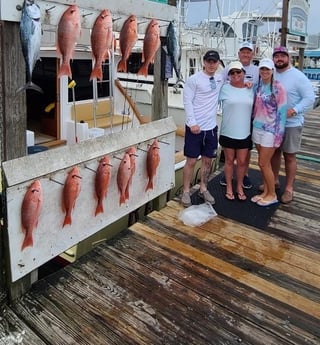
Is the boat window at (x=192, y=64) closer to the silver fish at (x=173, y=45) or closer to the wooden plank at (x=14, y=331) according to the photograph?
the silver fish at (x=173, y=45)

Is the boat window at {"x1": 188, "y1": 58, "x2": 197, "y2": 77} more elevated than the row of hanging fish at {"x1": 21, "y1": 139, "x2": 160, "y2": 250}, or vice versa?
the boat window at {"x1": 188, "y1": 58, "x2": 197, "y2": 77}

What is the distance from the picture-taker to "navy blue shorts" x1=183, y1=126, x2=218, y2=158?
3.64m

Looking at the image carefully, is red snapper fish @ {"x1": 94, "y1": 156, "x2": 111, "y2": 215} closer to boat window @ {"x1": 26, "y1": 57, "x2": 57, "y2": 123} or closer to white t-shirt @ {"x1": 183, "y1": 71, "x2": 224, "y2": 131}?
white t-shirt @ {"x1": 183, "y1": 71, "x2": 224, "y2": 131}

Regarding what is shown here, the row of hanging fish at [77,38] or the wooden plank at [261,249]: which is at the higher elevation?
the row of hanging fish at [77,38]

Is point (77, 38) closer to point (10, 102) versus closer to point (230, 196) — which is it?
point (10, 102)

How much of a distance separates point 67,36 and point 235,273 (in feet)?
6.33

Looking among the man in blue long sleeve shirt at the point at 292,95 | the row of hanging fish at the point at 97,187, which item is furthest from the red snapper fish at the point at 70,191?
A: the man in blue long sleeve shirt at the point at 292,95

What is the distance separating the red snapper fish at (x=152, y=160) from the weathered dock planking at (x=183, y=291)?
43cm

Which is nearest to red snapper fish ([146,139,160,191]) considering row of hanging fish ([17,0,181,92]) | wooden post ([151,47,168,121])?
wooden post ([151,47,168,121])

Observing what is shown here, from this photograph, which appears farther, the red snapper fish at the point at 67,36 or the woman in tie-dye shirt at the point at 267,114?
the woman in tie-dye shirt at the point at 267,114

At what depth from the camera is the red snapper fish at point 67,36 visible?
2.12 meters

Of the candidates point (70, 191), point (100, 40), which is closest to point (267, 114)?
point (100, 40)

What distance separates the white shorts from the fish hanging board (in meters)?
0.99

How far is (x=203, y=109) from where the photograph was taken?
3.53 metres
